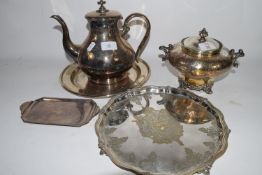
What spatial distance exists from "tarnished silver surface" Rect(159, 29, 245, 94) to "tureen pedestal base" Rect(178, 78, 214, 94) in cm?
2

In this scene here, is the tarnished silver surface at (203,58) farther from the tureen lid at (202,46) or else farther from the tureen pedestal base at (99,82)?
the tureen pedestal base at (99,82)

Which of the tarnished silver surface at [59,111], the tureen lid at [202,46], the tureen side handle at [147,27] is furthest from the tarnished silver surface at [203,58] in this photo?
the tarnished silver surface at [59,111]

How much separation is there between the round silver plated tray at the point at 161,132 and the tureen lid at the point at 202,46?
0.49 feet

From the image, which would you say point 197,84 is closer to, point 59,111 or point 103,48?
point 103,48

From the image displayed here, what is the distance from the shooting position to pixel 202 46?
3.15ft

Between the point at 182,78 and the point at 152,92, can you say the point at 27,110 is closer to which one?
the point at 152,92

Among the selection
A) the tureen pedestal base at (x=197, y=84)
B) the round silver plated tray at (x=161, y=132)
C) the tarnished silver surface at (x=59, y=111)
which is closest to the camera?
the round silver plated tray at (x=161, y=132)

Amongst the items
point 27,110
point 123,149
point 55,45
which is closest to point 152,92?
point 123,149

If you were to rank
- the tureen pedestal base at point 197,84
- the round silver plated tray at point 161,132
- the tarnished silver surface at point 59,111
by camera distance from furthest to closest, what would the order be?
the tureen pedestal base at point 197,84 < the tarnished silver surface at point 59,111 < the round silver plated tray at point 161,132

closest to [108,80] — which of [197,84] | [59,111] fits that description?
[59,111]

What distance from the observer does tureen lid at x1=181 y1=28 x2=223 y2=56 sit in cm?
95

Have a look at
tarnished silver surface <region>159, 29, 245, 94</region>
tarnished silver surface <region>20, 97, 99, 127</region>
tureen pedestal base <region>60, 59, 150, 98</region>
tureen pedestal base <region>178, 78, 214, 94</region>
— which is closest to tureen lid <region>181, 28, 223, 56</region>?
tarnished silver surface <region>159, 29, 245, 94</region>

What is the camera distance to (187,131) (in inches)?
34.8

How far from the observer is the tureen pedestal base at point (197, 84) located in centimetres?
105
